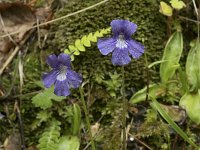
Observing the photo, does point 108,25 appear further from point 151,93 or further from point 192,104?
point 192,104

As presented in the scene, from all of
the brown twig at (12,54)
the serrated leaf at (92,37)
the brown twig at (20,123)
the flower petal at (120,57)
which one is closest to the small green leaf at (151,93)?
the serrated leaf at (92,37)

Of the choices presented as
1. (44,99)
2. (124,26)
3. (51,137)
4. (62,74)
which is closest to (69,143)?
(51,137)

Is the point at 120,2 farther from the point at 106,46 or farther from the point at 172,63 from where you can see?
the point at 106,46

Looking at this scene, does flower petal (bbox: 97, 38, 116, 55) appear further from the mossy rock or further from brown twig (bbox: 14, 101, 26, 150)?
brown twig (bbox: 14, 101, 26, 150)

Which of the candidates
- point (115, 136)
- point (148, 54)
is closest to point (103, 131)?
point (115, 136)

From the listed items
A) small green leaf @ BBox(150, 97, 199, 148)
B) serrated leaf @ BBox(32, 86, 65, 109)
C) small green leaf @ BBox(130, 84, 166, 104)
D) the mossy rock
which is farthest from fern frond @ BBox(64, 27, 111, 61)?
small green leaf @ BBox(150, 97, 199, 148)

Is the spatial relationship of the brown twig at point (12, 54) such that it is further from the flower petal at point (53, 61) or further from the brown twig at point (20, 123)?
the flower petal at point (53, 61)
